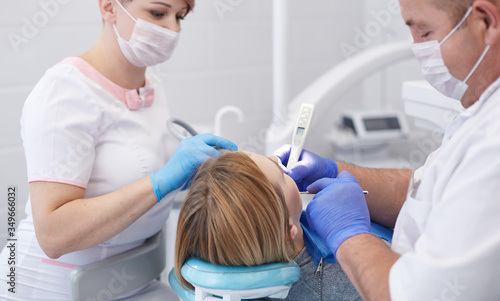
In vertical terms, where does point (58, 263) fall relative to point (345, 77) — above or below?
below

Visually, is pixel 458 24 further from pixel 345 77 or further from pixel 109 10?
pixel 345 77

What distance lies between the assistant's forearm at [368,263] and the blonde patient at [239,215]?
0.17 m

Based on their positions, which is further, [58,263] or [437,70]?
[58,263]

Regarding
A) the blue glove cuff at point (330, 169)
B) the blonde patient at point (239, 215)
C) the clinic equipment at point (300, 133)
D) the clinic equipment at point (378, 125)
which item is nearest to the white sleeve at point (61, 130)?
the blonde patient at point (239, 215)

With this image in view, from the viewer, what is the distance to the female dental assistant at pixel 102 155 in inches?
53.6

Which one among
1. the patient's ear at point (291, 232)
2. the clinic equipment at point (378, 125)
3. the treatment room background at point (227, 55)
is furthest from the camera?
the clinic equipment at point (378, 125)

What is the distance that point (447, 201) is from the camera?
914 millimetres

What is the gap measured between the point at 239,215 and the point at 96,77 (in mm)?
654

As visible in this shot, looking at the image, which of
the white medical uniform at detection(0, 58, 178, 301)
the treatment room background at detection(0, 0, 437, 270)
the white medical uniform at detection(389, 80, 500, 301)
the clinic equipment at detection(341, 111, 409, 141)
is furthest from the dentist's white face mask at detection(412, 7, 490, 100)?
the clinic equipment at detection(341, 111, 409, 141)

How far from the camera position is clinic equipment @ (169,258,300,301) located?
109 centimetres

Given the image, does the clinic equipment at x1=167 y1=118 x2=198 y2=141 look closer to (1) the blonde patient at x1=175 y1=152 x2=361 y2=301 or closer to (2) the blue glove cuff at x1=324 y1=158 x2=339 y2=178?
(1) the blonde patient at x1=175 y1=152 x2=361 y2=301

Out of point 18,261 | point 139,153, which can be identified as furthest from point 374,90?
point 18,261

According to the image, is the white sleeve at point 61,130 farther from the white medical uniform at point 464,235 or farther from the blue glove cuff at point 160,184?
Answer: the white medical uniform at point 464,235

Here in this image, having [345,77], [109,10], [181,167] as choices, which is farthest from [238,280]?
[345,77]
